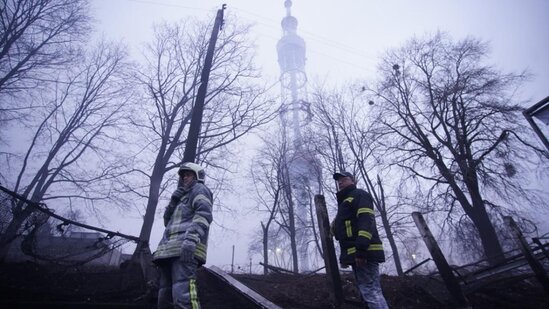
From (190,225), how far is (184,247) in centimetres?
31

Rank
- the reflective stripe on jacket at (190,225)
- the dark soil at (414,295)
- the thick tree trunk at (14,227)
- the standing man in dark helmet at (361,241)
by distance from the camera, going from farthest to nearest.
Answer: the thick tree trunk at (14,227) < the dark soil at (414,295) < the standing man in dark helmet at (361,241) < the reflective stripe on jacket at (190,225)

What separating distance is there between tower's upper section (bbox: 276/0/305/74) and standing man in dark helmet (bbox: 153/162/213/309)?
106 metres

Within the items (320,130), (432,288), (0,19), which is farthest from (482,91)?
(0,19)

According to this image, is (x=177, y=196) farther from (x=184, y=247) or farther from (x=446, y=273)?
(x=446, y=273)

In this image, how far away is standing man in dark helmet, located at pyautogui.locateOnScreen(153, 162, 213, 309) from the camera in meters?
3.34

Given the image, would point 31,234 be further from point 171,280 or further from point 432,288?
point 432,288

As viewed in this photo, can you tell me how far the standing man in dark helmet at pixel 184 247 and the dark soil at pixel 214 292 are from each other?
1319mm

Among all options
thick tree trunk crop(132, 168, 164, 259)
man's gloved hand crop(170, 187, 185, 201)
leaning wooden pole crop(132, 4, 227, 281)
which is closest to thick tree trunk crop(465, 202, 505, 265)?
leaning wooden pole crop(132, 4, 227, 281)

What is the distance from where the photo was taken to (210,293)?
5711 mm

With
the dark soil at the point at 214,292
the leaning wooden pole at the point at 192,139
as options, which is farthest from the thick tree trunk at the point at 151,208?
the dark soil at the point at 214,292

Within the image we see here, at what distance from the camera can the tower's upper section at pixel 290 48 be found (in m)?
107

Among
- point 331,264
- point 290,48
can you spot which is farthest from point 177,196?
point 290,48

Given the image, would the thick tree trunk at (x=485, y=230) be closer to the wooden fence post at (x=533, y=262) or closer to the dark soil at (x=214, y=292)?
the dark soil at (x=214, y=292)

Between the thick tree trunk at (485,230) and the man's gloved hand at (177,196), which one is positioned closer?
the man's gloved hand at (177,196)
